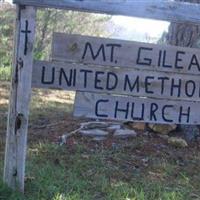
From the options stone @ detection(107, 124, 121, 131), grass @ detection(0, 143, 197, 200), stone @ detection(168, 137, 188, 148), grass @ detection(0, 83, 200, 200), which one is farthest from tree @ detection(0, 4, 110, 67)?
grass @ detection(0, 143, 197, 200)

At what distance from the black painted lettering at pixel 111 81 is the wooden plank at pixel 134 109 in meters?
0.10

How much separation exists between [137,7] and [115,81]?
2.06ft

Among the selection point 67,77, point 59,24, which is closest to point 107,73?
point 67,77

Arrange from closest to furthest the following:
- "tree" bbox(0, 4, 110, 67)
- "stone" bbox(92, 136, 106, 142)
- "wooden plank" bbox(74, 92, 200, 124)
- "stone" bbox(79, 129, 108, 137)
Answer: "wooden plank" bbox(74, 92, 200, 124)
"stone" bbox(92, 136, 106, 142)
"stone" bbox(79, 129, 108, 137)
"tree" bbox(0, 4, 110, 67)

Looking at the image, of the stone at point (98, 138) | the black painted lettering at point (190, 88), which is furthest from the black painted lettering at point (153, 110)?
the stone at point (98, 138)

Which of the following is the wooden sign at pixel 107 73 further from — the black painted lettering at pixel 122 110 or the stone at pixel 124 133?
the stone at pixel 124 133

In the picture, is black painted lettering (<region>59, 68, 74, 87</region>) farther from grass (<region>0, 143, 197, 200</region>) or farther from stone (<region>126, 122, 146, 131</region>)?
stone (<region>126, 122, 146, 131</region>)

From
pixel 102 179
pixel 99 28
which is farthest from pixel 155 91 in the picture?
pixel 99 28

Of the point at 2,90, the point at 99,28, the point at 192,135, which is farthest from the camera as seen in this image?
the point at 99,28

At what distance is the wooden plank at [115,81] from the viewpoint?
14.9 ft

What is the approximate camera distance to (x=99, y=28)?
47.0 feet

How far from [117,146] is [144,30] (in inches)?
392

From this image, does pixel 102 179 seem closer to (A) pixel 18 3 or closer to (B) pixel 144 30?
(A) pixel 18 3

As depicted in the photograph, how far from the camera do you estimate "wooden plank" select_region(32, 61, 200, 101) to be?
14.9 feet
